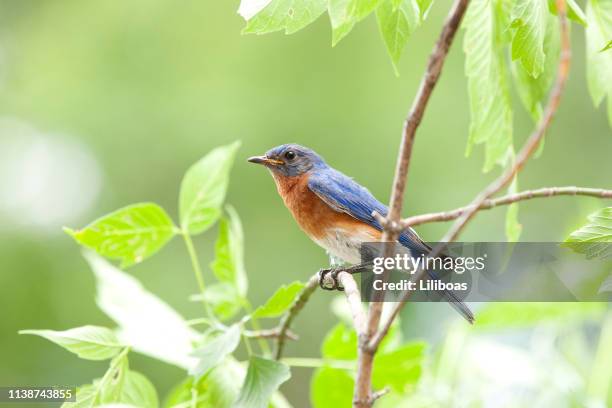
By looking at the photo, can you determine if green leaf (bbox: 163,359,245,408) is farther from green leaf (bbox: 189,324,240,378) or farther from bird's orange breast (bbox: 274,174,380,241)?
bird's orange breast (bbox: 274,174,380,241)

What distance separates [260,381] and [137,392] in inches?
10.9

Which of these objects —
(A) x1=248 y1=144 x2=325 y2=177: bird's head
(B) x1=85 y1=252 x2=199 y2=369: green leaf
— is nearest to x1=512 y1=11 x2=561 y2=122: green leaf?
(B) x1=85 y1=252 x2=199 y2=369: green leaf

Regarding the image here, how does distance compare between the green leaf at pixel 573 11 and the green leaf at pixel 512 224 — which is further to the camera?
the green leaf at pixel 512 224

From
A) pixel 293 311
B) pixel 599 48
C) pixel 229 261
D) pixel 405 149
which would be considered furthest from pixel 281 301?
pixel 599 48

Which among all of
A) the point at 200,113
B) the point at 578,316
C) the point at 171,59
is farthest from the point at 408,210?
the point at 578,316

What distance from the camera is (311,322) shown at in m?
6.72

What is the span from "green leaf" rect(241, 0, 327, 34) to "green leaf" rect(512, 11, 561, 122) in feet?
1.74

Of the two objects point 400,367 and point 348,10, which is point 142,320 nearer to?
point 400,367

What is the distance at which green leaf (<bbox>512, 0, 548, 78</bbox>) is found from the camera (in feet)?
4.35

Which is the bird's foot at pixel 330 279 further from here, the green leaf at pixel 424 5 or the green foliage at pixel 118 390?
the green leaf at pixel 424 5

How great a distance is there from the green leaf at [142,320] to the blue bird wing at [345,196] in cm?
75

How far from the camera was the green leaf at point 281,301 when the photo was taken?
5.49 feet

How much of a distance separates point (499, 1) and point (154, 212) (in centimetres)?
96

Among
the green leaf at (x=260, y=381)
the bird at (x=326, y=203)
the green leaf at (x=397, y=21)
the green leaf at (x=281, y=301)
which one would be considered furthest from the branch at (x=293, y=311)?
the green leaf at (x=397, y=21)
